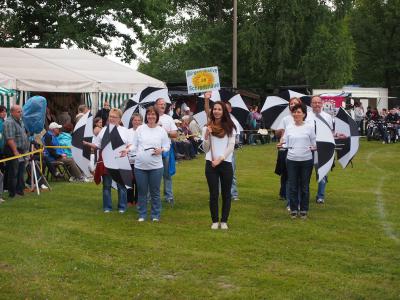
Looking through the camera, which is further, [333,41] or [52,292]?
[333,41]

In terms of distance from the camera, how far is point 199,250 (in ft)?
27.5

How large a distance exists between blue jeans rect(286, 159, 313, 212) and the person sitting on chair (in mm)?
6524

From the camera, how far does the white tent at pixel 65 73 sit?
63.0ft

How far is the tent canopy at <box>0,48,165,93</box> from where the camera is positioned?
19.2m

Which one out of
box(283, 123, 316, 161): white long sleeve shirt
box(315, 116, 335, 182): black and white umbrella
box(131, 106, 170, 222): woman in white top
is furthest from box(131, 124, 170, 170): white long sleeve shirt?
box(315, 116, 335, 182): black and white umbrella

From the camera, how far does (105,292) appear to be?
6.62 metres

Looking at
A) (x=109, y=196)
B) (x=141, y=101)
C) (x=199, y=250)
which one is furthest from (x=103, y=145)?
(x=199, y=250)

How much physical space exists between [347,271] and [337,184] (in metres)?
7.90

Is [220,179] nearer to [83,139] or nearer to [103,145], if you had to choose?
[103,145]

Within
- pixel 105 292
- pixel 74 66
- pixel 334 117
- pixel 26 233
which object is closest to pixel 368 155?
pixel 74 66

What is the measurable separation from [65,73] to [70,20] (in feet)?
42.3

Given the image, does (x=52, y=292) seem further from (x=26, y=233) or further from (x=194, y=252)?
(x=26, y=233)

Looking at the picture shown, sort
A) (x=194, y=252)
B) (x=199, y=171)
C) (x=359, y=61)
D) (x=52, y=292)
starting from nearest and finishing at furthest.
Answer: (x=52, y=292), (x=194, y=252), (x=199, y=171), (x=359, y=61)

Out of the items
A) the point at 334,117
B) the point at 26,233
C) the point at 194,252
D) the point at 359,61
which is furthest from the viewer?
the point at 359,61
